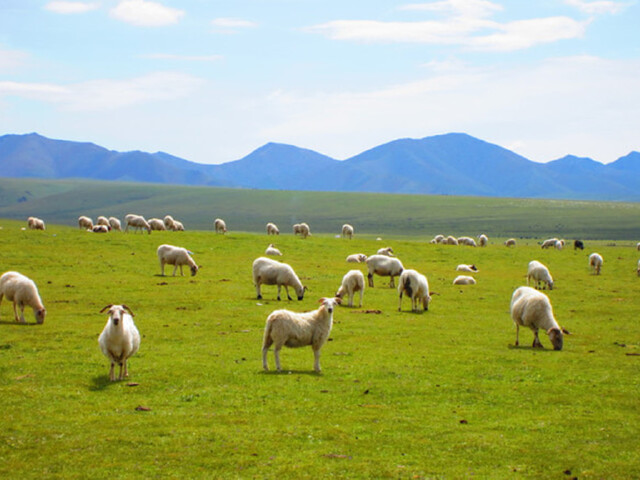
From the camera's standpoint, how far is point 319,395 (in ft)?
41.7

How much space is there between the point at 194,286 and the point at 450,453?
67.9ft

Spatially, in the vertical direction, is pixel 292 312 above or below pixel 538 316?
above

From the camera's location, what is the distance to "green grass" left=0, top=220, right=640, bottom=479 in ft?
30.7

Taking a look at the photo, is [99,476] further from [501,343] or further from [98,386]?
[501,343]

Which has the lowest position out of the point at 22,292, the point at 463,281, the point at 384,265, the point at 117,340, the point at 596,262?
the point at 463,281

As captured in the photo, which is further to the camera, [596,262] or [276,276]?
[596,262]

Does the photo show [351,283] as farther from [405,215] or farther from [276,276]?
[405,215]

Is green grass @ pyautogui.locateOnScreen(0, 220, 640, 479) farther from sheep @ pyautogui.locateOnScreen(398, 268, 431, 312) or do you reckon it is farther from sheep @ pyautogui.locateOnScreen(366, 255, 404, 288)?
sheep @ pyautogui.locateOnScreen(366, 255, 404, 288)

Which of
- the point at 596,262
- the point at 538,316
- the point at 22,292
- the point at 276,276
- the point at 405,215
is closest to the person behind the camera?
the point at 538,316

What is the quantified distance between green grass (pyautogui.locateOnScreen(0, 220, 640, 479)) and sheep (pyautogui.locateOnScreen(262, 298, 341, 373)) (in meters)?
0.64

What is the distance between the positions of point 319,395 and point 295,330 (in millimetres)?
2054

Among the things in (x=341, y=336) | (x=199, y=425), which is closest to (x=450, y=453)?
(x=199, y=425)

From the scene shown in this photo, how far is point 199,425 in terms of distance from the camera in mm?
10820

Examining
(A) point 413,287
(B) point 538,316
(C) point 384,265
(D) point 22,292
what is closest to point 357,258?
(C) point 384,265
